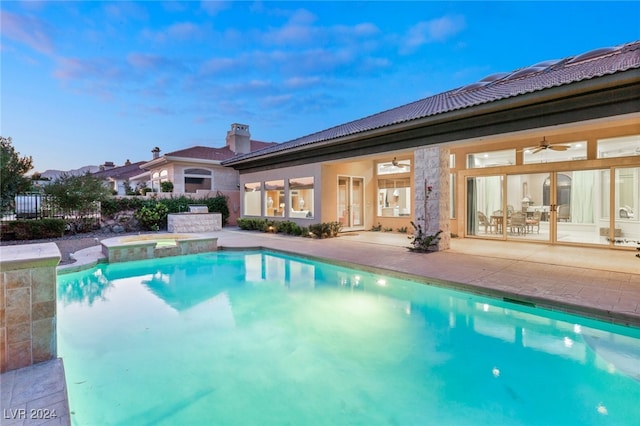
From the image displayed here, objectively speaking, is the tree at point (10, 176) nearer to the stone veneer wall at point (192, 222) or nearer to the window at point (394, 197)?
the stone veneer wall at point (192, 222)

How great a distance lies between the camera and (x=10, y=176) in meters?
11.2

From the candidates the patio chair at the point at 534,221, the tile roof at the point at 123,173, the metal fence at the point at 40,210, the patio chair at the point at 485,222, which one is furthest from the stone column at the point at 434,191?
the tile roof at the point at 123,173

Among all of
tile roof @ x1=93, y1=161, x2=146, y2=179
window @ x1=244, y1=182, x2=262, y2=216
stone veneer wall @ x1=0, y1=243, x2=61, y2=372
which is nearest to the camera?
stone veneer wall @ x1=0, y1=243, x2=61, y2=372

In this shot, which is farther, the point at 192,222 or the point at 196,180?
the point at 196,180

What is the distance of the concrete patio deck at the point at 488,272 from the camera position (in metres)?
2.63

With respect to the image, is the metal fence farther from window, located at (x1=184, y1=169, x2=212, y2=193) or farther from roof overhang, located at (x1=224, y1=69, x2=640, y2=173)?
roof overhang, located at (x1=224, y1=69, x2=640, y2=173)

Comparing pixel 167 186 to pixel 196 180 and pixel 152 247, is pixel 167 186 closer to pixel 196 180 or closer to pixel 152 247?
pixel 196 180

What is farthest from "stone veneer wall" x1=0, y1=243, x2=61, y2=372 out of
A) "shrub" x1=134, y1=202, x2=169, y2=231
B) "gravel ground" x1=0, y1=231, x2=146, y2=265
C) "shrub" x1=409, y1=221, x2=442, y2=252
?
"shrub" x1=134, y1=202, x2=169, y2=231

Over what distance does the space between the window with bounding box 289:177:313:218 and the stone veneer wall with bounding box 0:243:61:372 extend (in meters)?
11.0

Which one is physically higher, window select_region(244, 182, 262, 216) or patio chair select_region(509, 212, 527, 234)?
window select_region(244, 182, 262, 216)

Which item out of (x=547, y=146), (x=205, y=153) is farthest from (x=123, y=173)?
(x=547, y=146)

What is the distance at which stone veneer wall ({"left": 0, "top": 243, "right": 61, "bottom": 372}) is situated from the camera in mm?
2803

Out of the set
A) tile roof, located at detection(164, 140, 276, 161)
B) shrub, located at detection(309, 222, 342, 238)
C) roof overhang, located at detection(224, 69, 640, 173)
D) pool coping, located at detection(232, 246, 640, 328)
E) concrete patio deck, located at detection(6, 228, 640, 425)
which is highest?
tile roof, located at detection(164, 140, 276, 161)

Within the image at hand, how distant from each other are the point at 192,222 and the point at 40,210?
5.78 metres
